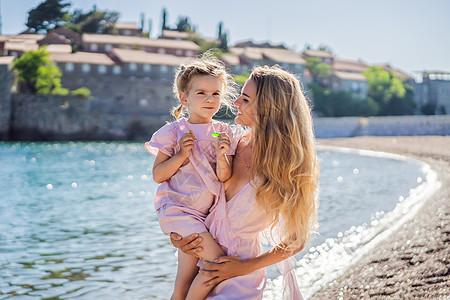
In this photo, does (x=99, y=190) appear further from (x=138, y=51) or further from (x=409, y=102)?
(x=409, y=102)

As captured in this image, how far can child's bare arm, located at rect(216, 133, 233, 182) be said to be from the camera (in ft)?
6.86

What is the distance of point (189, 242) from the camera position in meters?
2.10

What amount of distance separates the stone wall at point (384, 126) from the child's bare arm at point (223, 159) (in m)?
36.3

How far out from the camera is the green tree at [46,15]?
53750mm

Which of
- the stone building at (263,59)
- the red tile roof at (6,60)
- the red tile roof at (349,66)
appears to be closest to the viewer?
the red tile roof at (6,60)

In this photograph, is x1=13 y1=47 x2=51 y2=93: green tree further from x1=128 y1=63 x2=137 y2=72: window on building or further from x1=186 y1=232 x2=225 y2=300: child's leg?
x1=186 y1=232 x2=225 y2=300: child's leg

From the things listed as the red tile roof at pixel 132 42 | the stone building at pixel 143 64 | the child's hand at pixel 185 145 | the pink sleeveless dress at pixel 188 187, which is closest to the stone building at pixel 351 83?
the red tile roof at pixel 132 42

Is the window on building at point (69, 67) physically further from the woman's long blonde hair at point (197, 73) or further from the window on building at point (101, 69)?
the woman's long blonde hair at point (197, 73)

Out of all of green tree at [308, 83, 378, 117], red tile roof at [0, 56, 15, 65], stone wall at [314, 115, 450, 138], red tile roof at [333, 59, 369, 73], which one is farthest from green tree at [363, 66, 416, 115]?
red tile roof at [0, 56, 15, 65]

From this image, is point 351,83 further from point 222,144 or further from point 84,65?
point 222,144

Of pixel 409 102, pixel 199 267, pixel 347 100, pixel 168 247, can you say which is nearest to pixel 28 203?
pixel 168 247

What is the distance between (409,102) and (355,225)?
4983 centimetres

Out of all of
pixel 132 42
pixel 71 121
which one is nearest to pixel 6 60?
pixel 71 121

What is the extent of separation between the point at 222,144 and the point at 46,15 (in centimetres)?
5738
